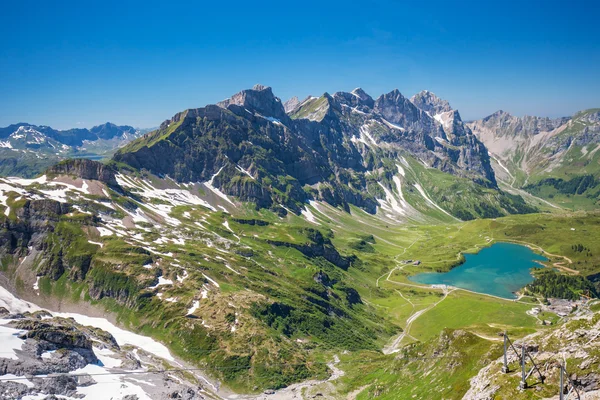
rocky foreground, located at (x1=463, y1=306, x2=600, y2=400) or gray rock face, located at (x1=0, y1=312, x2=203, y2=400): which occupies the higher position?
rocky foreground, located at (x1=463, y1=306, x2=600, y2=400)

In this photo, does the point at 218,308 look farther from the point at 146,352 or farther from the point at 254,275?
the point at 254,275

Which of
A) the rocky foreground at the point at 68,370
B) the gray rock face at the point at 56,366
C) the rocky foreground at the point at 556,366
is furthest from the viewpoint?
the rocky foreground at the point at 68,370

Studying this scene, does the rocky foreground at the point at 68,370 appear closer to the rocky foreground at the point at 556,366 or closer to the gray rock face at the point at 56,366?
the gray rock face at the point at 56,366

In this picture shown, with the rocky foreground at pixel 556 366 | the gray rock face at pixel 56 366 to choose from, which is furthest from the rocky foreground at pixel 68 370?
the rocky foreground at pixel 556 366

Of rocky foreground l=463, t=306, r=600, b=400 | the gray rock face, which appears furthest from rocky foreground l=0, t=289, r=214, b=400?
rocky foreground l=463, t=306, r=600, b=400

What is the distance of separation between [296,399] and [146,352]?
50.4 metres

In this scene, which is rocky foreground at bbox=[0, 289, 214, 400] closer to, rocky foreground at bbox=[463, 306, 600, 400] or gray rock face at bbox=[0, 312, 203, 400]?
gray rock face at bbox=[0, 312, 203, 400]

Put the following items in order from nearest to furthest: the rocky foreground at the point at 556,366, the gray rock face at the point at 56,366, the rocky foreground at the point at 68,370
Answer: the rocky foreground at the point at 556,366
the gray rock face at the point at 56,366
the rocky foreground at the point at 68,370

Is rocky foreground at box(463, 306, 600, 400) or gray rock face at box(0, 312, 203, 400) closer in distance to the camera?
rocky foreground at box(463, 306, 600, 400)

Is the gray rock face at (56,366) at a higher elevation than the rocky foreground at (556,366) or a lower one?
lower

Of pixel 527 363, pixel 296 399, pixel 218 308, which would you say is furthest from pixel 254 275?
pixel 527 363

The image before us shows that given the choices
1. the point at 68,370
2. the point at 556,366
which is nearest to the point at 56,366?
the point at 68,370

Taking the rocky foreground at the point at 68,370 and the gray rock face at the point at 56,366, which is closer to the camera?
the gray rock face at the point at 56,366

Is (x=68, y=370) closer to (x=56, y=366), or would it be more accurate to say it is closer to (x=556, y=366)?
(x=56, y=366)
